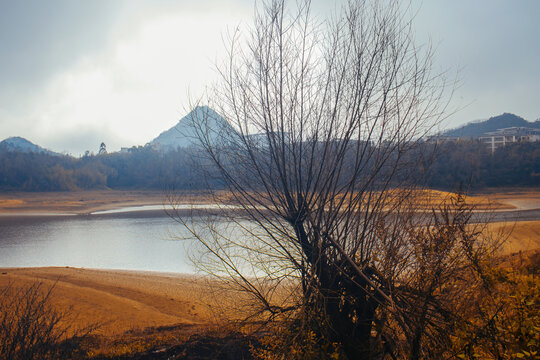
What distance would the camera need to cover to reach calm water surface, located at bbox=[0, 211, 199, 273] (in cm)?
1752

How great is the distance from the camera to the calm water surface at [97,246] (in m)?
17.5

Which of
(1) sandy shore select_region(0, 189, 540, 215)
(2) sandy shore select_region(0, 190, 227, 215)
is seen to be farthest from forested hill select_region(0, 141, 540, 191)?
(2) sandy shore select_region(0, 190, 227, 215)

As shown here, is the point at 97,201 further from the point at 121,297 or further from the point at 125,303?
the point at 125,303

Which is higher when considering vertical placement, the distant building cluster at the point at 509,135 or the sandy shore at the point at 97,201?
the distant building cluster at the point at 509,135

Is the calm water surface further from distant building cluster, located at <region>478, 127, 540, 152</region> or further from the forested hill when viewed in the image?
distant building cluster, located at <region>478, 127, 540, 152</region>

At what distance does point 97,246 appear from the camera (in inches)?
Answer: 859

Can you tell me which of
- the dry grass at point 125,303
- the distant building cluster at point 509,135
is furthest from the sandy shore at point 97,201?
the distant building cluster at point 509,135

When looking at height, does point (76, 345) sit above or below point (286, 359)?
below

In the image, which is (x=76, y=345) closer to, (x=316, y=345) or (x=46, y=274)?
(x=316, y=345)

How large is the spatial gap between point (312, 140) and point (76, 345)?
5.61m

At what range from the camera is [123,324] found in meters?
9.26

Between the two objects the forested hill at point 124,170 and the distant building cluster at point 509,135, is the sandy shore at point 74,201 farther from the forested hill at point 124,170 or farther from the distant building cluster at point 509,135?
the distant building cluster at point 509,135

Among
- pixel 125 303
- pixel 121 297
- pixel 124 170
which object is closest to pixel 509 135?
pixel 121 297

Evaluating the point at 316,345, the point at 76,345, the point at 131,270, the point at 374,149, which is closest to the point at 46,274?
the point at 131,270
